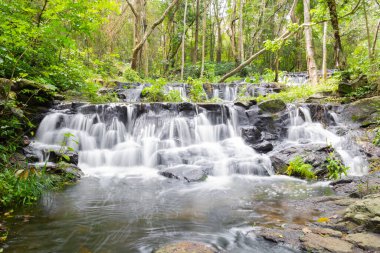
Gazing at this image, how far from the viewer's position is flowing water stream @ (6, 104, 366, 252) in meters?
3.44

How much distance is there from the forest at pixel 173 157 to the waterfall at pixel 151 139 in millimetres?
41

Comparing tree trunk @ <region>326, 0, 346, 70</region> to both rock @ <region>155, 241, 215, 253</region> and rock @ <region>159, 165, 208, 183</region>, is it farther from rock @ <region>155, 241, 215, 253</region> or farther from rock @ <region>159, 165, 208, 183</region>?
rock @ <region>155, 241, 215, 253</region>

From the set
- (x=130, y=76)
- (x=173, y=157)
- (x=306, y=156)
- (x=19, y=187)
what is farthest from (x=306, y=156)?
(x=130, y=76)

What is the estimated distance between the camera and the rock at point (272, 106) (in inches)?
403

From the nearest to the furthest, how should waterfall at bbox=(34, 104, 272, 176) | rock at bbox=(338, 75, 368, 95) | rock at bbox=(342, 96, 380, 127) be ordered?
waterfall at bbox=(34, 104, 272, 176) < rock at bbox=(342, 96, 380, 127) < rock at bbox=(338, 75, 368, 95)

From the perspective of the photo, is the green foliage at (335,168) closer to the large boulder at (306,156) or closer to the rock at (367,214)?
the large boulder at (306,156)

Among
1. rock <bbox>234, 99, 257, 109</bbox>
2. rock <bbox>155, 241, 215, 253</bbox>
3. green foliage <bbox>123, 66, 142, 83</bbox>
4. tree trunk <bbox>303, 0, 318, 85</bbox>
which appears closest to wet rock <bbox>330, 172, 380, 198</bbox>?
rock <bbox>155, 241, 215, 253</bbox>

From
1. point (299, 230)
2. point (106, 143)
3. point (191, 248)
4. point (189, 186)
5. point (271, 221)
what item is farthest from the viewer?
point (106, 143)

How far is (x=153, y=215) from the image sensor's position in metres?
4.32

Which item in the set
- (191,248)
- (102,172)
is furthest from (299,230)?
(102,172)

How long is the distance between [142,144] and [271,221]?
5.48 m

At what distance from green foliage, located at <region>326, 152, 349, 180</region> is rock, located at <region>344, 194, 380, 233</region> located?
307 cm

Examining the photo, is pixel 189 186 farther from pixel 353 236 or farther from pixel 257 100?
pixel 257 100

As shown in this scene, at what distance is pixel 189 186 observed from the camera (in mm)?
6207
